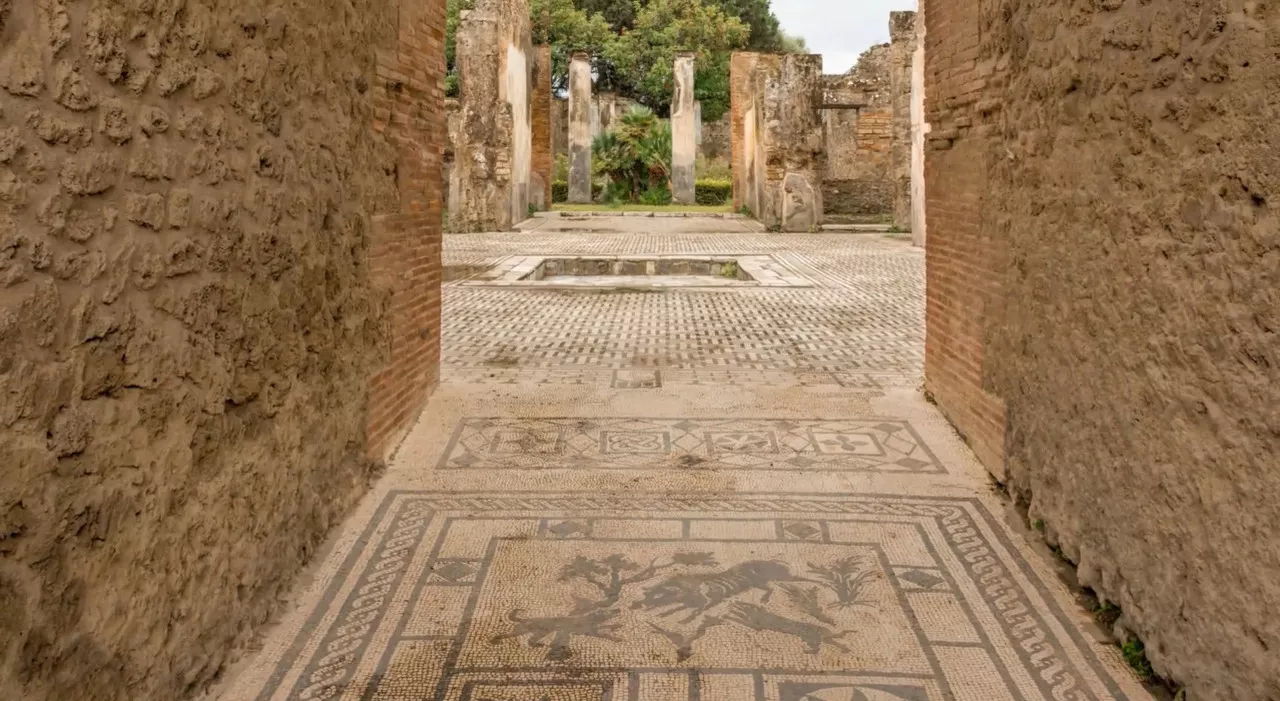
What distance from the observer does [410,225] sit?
4.01 metres

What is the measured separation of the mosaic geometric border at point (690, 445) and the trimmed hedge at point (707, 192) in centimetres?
2177

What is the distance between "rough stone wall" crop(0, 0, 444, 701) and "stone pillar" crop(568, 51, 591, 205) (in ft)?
71.1

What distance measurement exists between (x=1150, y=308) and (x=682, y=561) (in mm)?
1435

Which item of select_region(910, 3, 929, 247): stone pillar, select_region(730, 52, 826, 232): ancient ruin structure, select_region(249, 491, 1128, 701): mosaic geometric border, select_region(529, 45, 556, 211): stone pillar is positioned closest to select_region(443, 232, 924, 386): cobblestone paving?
select_region(249, 491, 1128, 701): mosaic geometric border

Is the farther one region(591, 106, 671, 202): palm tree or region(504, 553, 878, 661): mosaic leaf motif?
region(591, 106, 671, 202): palm tree

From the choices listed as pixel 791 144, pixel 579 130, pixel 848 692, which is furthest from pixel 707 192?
pixel 848 692

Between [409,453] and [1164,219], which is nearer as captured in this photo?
[1164,219]

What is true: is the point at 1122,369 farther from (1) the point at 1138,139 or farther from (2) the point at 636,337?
(2) the point at 636,337

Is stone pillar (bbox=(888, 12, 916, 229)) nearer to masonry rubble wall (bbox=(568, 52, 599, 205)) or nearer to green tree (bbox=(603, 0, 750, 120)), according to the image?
masonry rubble wall (bbox=(568, 52, 599, 205))

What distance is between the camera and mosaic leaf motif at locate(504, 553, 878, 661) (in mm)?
2447

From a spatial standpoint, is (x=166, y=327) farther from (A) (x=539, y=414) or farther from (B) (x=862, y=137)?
(B) (x=862, y=137)

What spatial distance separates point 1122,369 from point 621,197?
22.7 meters

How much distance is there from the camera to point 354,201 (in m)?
3.25

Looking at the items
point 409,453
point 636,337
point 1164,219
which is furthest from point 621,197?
point 1164,219
